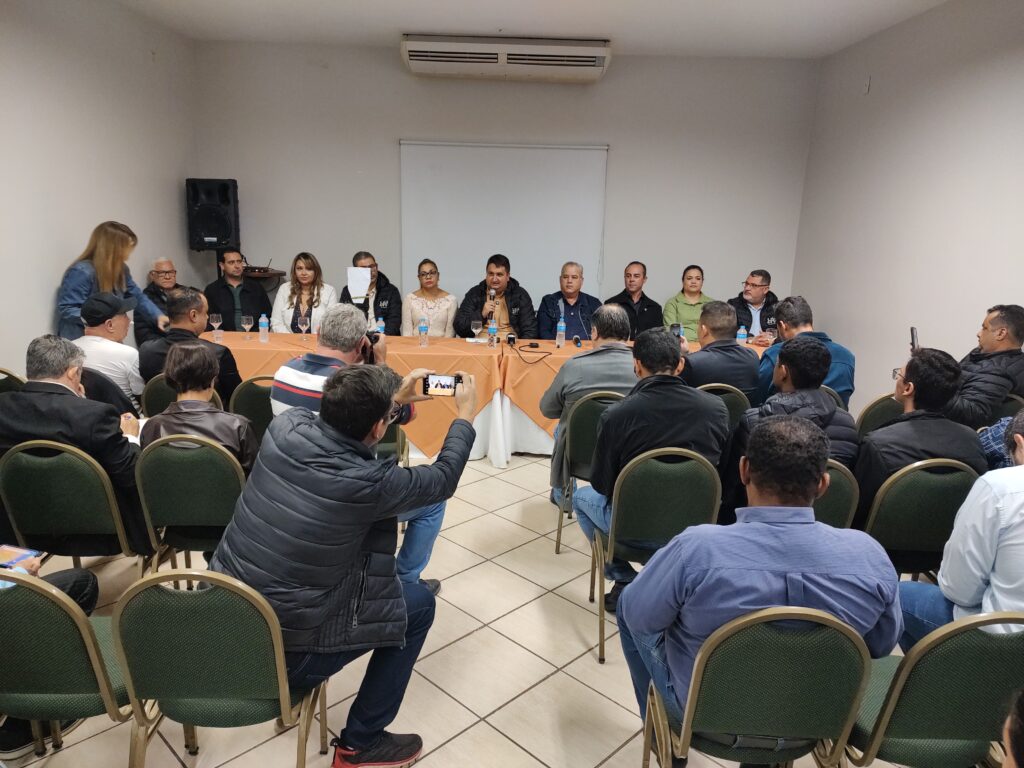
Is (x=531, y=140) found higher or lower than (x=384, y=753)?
higher

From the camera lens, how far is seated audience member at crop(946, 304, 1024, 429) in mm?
3016

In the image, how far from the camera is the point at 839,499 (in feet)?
7.45

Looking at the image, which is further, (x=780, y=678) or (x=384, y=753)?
(x=384, y=753)

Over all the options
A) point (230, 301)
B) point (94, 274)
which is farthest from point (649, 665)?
point (230, 301)

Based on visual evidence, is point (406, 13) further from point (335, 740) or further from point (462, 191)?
point (335, 740)

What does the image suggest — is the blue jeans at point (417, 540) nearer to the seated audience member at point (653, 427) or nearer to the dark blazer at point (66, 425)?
the seated audience member at point (653, 427)

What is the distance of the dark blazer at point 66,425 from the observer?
225 centimetres

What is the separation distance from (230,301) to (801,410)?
479cm

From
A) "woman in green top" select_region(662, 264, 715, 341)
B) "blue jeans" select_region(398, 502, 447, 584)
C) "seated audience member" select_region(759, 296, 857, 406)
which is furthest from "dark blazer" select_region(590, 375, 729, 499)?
"woman in green top" select_region(662, 264, 715, 341)

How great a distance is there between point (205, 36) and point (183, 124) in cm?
79

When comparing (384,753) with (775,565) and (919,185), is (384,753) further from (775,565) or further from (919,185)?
(919,185)

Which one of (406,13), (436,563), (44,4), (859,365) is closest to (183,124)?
(44,4)

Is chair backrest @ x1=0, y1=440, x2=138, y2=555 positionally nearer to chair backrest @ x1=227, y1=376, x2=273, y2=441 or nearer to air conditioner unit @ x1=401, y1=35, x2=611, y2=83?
chair backrest @ x1=227, y1=376, x2=273, y2=441

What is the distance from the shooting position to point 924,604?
1.95m
